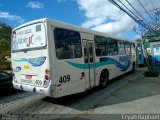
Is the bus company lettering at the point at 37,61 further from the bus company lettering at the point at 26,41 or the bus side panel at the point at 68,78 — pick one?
the bus company lettering at the point at 26,41

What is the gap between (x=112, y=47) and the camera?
11.6m

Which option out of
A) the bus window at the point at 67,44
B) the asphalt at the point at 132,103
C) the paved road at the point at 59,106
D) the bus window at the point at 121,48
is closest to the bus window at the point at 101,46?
the bus window at the point at 67,44

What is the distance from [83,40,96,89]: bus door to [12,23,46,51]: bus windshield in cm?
227

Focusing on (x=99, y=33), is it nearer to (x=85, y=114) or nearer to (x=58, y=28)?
(x=58, y=28)

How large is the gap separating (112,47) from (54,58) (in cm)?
576

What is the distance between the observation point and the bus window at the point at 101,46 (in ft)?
31.5

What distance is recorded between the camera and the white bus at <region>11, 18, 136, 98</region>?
261 inches

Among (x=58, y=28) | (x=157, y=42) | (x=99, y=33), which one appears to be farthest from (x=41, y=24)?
(x=157, y=42)

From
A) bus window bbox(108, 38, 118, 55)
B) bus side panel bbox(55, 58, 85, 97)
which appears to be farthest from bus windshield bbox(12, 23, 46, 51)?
bus window bbox(108, 38, 118, 55)

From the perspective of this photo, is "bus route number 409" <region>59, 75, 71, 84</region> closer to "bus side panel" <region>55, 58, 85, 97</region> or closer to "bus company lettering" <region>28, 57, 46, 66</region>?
"bus side panel" <region>55, 58, 85, 97</region>

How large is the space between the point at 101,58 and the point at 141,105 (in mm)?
3572

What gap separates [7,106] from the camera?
7.73m

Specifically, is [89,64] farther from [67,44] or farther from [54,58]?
[54,58]

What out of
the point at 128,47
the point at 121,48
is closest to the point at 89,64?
the point at 121,48
